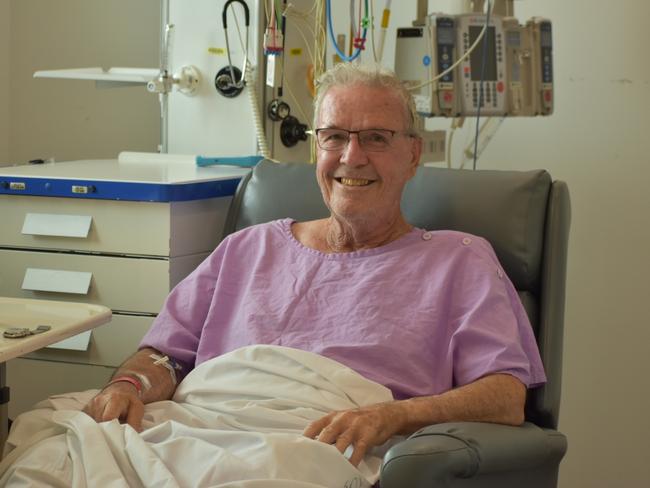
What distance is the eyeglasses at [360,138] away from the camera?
1.89m

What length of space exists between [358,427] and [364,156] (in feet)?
1.95

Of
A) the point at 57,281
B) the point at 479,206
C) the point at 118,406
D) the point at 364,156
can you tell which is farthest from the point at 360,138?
the point at 57,281

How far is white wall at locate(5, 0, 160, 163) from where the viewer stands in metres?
3.27

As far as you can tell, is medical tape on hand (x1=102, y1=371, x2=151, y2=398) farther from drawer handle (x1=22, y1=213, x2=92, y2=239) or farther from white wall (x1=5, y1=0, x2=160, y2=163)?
white wall (x1=5, y1=0, x2=160, y2=163)

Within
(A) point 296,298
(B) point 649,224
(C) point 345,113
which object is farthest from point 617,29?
(A) point 296,298

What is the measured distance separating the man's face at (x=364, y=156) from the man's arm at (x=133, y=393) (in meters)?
0.47

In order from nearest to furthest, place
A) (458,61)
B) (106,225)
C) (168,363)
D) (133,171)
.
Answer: (168,363), (106,225), (133,171), (458,61)

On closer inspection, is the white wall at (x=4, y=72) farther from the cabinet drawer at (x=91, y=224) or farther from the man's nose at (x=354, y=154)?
the man's nose at (x=354, y=154)

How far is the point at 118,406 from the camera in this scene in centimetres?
168

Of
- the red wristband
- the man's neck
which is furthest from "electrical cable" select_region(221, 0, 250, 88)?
the red wristband

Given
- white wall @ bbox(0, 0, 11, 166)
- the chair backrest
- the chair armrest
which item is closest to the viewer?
the chair armrest

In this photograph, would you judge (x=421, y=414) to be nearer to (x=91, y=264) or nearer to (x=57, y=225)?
(x=91, y=264)

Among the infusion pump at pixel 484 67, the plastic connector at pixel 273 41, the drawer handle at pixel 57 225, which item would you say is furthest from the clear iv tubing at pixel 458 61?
the drawer handle at pixel 57 225

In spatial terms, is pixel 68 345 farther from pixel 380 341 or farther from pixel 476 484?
pixel 476 484
